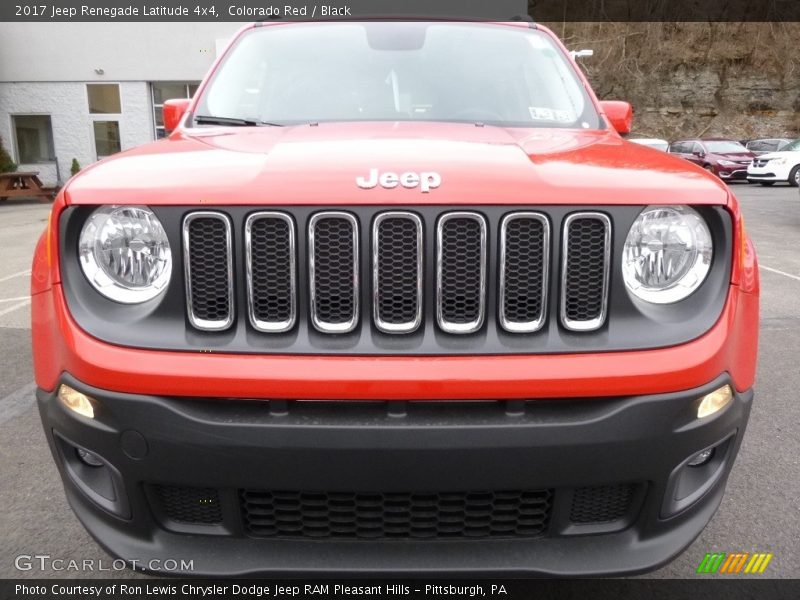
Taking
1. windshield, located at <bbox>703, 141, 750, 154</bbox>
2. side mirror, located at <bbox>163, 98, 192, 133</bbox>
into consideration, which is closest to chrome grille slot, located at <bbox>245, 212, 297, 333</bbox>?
side mirror, located at <bbox>163, 98, 192, 133</bbox>

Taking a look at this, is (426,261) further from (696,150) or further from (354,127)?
(696,150)

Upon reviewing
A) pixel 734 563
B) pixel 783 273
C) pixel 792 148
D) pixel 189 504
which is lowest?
pixel 792 148

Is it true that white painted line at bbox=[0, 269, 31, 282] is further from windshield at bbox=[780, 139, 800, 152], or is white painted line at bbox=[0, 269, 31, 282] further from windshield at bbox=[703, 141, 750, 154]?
windshield at bbox=[703, 141, 750, 154]

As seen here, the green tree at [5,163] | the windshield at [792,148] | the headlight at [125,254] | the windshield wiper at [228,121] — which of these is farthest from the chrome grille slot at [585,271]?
the green tree at [5,163]

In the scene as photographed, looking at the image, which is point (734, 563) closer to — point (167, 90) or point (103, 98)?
point (167, 90)

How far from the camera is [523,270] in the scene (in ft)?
5.31

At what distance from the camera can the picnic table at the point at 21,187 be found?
19.0 meters

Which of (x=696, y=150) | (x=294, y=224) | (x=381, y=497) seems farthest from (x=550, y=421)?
(x=696, y=150)

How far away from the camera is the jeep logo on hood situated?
5.22 feet

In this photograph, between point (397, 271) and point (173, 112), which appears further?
point (173, 112)

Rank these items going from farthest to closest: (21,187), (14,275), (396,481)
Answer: (21,187) → (14,275) → (396,481)

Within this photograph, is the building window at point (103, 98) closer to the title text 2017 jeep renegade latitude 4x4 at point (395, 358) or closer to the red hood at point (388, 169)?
the red hood at point (388, 169)

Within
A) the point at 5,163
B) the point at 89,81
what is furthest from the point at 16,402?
the point at 89,81

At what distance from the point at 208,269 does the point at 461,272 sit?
597 mm
